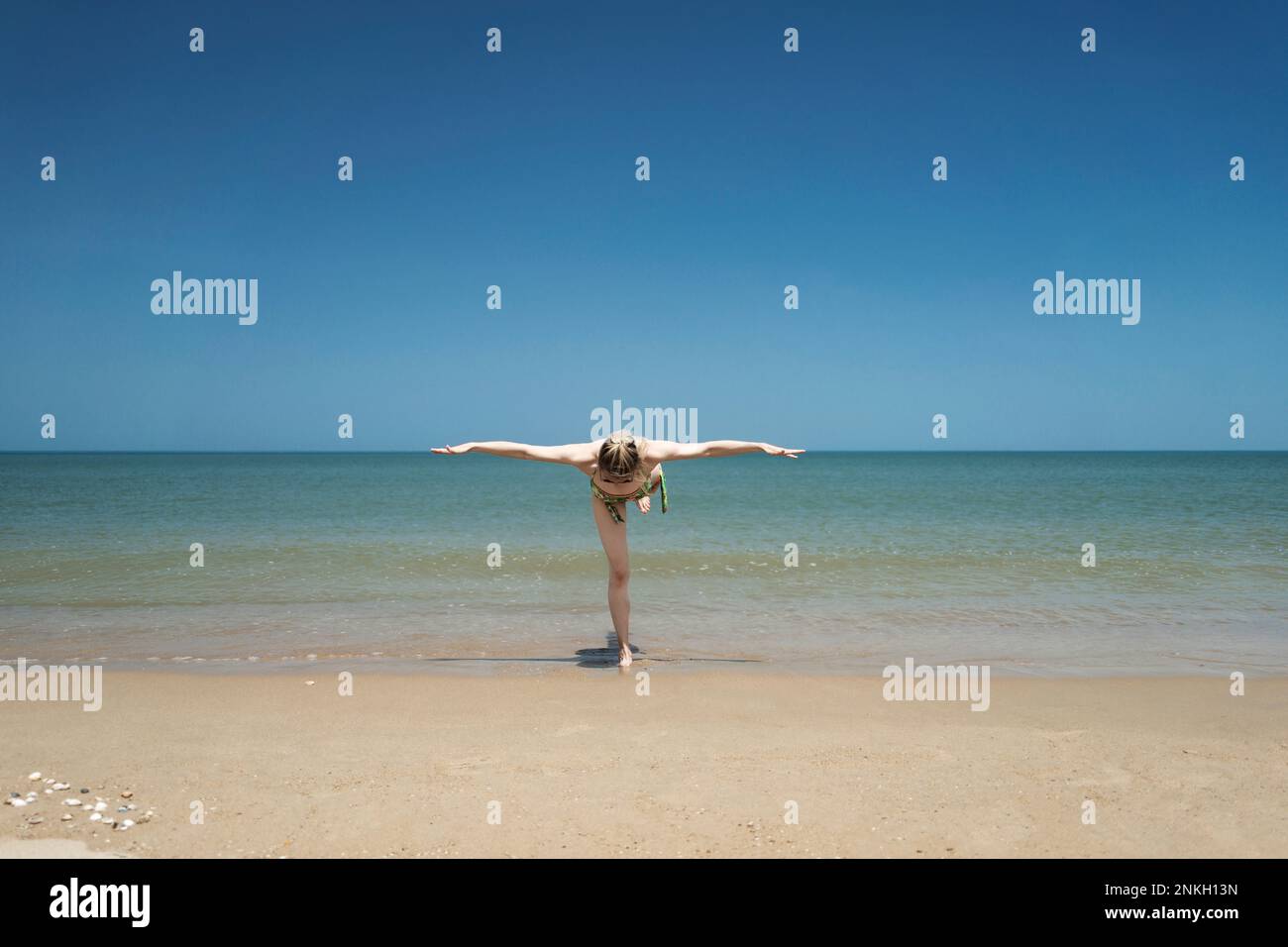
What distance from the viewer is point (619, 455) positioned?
7.09 metres

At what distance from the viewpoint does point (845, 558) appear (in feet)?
47.9

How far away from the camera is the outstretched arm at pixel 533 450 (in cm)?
700

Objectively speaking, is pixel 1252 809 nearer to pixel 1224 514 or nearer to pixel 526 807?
pixel 526 807

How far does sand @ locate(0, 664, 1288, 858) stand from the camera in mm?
3748

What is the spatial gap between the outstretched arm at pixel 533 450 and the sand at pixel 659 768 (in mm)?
2053

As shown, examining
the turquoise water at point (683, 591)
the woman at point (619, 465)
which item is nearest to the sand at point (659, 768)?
the woman at point (619, 465)
